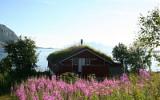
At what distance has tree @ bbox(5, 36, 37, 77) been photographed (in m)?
48.8

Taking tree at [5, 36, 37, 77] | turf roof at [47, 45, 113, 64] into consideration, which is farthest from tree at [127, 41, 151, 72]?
tree at [5, 36, 37, 77]

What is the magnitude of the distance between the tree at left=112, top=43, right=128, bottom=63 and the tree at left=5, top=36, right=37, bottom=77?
1917 cm

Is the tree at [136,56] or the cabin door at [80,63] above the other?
the tree at [136,56]

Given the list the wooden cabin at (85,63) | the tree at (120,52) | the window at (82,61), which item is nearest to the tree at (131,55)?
the tree at (120,52)

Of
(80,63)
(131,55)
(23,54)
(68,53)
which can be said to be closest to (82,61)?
(80,63)

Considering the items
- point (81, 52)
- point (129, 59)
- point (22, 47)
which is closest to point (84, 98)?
point (22, 47)

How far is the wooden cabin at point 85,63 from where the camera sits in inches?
2105

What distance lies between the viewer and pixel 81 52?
55156 millimetres

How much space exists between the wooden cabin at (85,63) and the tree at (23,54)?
182 inches

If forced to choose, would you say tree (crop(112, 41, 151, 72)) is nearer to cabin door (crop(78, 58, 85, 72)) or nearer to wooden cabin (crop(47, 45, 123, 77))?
wooden cabin (crop(47, 45, 123, 77))

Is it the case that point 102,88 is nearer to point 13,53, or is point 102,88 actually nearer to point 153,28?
point 13,53

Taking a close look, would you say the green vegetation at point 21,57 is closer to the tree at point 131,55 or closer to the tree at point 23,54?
the tree at point 23,54

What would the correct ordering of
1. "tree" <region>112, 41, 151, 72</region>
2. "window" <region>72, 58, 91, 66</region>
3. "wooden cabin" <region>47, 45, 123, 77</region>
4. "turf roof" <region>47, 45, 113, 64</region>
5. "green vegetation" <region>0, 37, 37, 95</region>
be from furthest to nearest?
"tree" <region>112, 41, 151, 72</region> < "turf roof" <region>47, 45, 113, 64</region> < "window" <region>72, 58, 91, 66</region> < "wooden cabin" <region>47, 45, 123, 77</region> < "green vegetation" <region>0, 37, 37, 95</region>

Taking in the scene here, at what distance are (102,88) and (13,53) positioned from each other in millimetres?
40093
